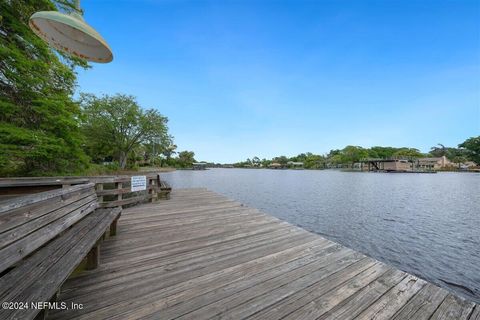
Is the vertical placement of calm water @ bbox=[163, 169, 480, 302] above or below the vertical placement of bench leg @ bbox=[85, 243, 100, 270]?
below

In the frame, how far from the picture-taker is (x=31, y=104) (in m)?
5.71

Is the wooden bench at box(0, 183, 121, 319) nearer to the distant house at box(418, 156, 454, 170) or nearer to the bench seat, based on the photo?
the bench seat

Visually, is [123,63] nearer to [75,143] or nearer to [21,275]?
[75,143]

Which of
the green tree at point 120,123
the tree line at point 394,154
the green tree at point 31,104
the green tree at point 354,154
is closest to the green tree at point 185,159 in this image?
the green tree at point 120,123

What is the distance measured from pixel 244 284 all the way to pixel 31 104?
311 inches

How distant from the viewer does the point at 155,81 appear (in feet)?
69.3

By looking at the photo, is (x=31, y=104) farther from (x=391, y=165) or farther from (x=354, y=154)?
(x=354, y=154)

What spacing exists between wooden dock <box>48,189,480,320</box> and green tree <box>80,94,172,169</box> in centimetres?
1943

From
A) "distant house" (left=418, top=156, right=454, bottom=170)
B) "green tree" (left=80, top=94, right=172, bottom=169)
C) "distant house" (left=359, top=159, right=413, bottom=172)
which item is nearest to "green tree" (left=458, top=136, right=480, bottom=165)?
"distant house" (left=418, top=156, right=454, bottom=170)

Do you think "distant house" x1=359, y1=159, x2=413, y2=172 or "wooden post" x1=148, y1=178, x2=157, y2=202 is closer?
"wooden post" x1=148, y1=178, x2=157, y2=202

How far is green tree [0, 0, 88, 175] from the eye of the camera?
16.5 ft

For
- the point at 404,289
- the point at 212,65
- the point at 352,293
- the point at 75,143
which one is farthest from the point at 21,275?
the point at 212,65

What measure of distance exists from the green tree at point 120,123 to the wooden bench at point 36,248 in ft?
66.4

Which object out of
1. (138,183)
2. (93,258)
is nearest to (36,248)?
(93,258)
